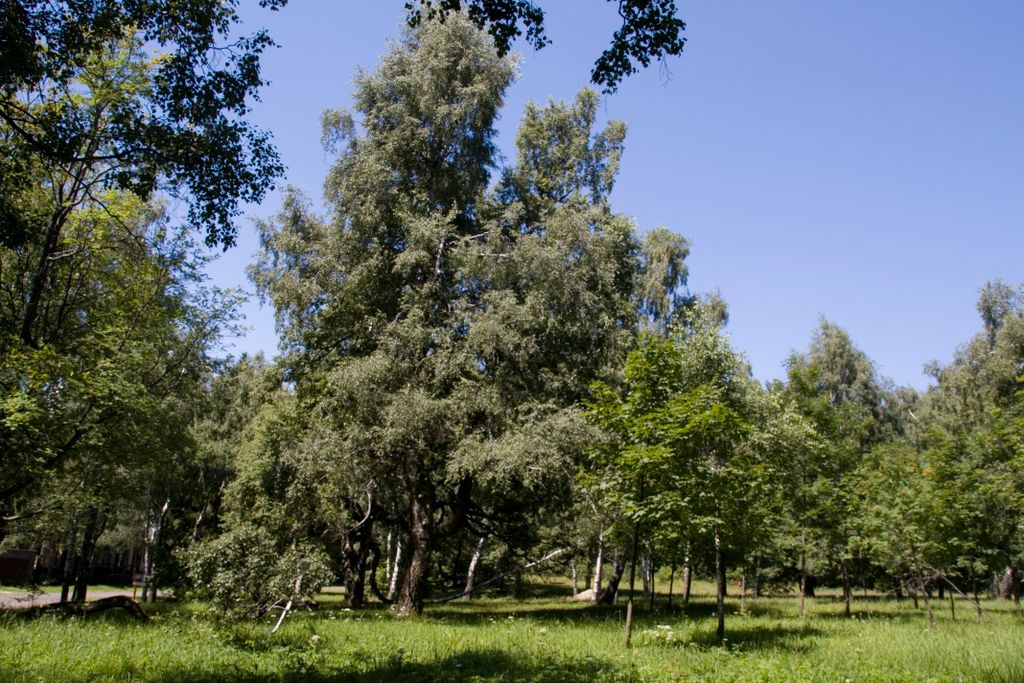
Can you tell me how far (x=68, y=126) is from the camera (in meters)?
8.89

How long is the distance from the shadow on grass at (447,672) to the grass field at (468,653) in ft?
0.09

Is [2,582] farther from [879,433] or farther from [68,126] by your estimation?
[879,433]

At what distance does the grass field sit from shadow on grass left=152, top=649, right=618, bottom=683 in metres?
0.03

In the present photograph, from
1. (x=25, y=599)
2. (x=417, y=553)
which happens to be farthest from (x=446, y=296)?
(x=25, y=599)

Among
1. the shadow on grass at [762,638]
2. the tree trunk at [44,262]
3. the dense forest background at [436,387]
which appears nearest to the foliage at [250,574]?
the dense forest background at [436,387]

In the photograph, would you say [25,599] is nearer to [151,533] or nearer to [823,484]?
[151,533]

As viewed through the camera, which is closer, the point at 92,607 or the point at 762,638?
the point at 762,638

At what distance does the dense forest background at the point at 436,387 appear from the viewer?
41.8 ft

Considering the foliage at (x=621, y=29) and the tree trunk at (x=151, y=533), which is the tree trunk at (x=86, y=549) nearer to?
Result: the tree trunk at (x=151, y=533)

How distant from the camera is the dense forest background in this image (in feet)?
41.8

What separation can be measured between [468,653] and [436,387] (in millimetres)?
9021

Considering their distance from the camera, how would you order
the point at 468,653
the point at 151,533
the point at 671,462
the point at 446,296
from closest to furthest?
the point at 468,653 → the point at 671,462 → the point at 446,296 → the point at 151,533

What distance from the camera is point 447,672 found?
8.73 metres

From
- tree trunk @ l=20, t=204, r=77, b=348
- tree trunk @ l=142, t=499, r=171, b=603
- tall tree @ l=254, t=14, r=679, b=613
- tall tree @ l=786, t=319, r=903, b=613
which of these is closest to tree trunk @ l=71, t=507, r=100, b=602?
tree trunk @ l=142, t=499, r=171, b=603
